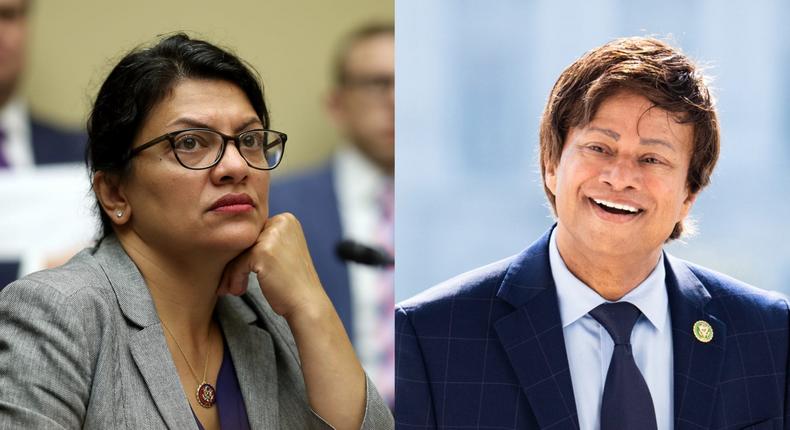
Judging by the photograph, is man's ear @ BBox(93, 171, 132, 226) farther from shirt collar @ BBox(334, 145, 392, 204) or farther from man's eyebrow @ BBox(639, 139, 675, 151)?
man's eyebrow @ BBox(639, 139, 675, 151)

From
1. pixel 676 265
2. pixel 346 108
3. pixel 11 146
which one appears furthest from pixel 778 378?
pixel 11 146

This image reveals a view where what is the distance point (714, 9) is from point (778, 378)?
91cm

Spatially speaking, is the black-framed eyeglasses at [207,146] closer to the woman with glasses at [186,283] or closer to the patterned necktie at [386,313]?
the woman with glasses at [186,283]

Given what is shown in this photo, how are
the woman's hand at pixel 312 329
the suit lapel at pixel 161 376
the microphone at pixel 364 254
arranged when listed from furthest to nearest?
the microphone at pixel 364 254 < the woman's hand at pixel 312 329 < the suit lapel at pixel 161 376

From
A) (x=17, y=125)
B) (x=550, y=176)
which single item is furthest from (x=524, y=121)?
(x=17, y=125)

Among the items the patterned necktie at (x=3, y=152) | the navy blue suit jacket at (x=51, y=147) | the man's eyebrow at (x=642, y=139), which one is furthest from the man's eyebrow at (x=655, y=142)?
the patterned necktie at (x=3, y=152)

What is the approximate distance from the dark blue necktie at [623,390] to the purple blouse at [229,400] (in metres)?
0.83

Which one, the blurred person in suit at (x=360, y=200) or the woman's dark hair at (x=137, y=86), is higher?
the woman's dark hair at (x=137, y=86)

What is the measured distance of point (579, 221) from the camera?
221cm

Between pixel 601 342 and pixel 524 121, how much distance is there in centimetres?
56

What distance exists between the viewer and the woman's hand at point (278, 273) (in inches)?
82.0

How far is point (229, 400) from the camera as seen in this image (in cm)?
204

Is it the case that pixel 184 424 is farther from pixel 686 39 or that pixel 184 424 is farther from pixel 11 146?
pixel 686 39

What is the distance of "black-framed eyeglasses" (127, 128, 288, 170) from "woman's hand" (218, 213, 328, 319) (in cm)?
17
